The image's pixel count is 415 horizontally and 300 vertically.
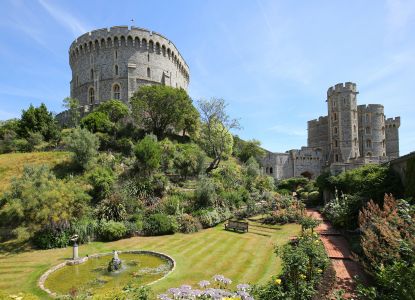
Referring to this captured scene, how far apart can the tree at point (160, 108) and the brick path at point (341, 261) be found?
23.7 meters

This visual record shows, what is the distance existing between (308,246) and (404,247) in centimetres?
297

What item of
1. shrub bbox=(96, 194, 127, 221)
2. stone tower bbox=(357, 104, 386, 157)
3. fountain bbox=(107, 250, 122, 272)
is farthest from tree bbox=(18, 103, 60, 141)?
stone tower bbox=(357, 104, 386, 157)

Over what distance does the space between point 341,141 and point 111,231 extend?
153 feet

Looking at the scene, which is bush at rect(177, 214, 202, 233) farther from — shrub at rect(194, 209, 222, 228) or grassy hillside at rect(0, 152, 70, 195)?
grassy hillside at rect(0, 152, 70, 195)

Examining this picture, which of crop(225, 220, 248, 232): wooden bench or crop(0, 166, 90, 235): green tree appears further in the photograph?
crop(225, 220, 248, 232): wooden bench

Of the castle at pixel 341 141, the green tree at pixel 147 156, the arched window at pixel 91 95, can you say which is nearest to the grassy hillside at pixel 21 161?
the green tree at pixel 147 156

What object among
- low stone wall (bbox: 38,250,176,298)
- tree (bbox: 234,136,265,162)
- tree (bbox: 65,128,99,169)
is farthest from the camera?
tree (bbox: 234,136,265,162)

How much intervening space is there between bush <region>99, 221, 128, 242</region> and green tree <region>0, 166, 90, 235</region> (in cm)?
175

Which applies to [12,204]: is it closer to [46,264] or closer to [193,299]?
[46,264]

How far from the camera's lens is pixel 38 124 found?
115 feet

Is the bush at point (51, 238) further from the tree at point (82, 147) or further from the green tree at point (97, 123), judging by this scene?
the green tree at point (97, 123)

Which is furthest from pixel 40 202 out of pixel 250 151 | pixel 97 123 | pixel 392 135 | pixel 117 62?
pixel 392 135

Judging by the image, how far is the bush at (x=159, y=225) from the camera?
63.0ft

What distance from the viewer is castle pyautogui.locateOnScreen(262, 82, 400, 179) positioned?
52562mm
